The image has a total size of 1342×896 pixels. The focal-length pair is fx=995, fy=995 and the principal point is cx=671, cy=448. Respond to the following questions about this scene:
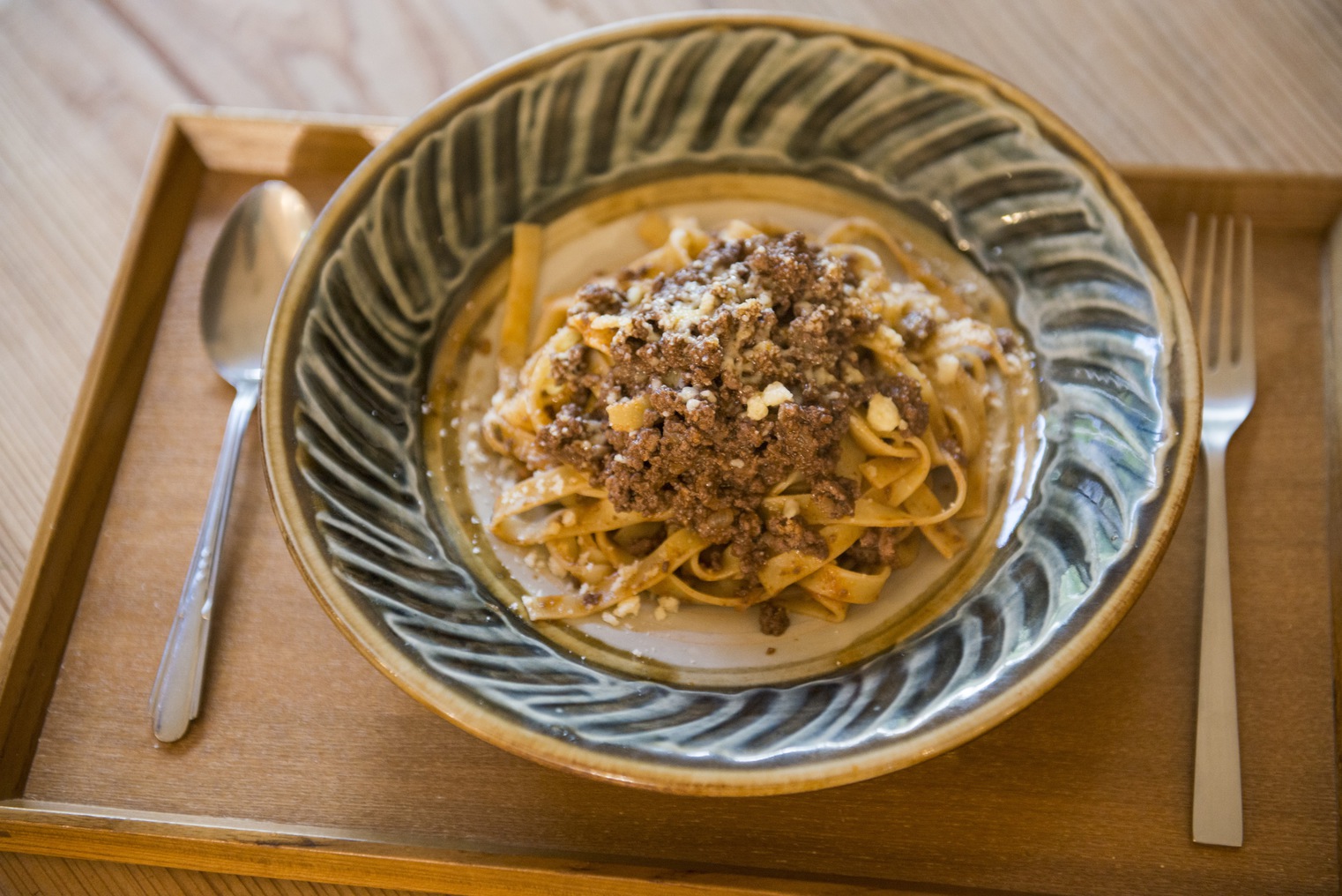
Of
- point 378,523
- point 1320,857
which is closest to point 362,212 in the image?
point 378,523

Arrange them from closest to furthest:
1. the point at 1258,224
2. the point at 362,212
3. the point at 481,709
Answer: the point at 481,709 < the point at 362,212 < the point at 1258,224

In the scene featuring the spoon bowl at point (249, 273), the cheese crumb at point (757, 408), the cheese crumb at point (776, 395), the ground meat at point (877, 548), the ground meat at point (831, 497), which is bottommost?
the ground meat at point (877, 548)

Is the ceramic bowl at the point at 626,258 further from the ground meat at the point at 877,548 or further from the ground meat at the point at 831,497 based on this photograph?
the ground meat at the point at 831,497

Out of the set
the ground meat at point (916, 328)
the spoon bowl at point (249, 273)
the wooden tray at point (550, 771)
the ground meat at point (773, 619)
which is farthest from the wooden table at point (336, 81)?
the ground meat at point (773, 619)

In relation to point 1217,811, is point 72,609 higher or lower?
higher

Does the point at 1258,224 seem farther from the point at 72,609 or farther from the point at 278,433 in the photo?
the point at 72,609

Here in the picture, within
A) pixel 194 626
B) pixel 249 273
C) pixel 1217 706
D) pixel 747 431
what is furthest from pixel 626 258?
pixel 1217 706

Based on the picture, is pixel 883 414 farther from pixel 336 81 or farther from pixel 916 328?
pixel 336 81

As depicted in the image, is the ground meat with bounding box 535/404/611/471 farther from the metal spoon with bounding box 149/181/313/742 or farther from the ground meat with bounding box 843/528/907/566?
the metal spoon with bounding box 149/181/313/742
